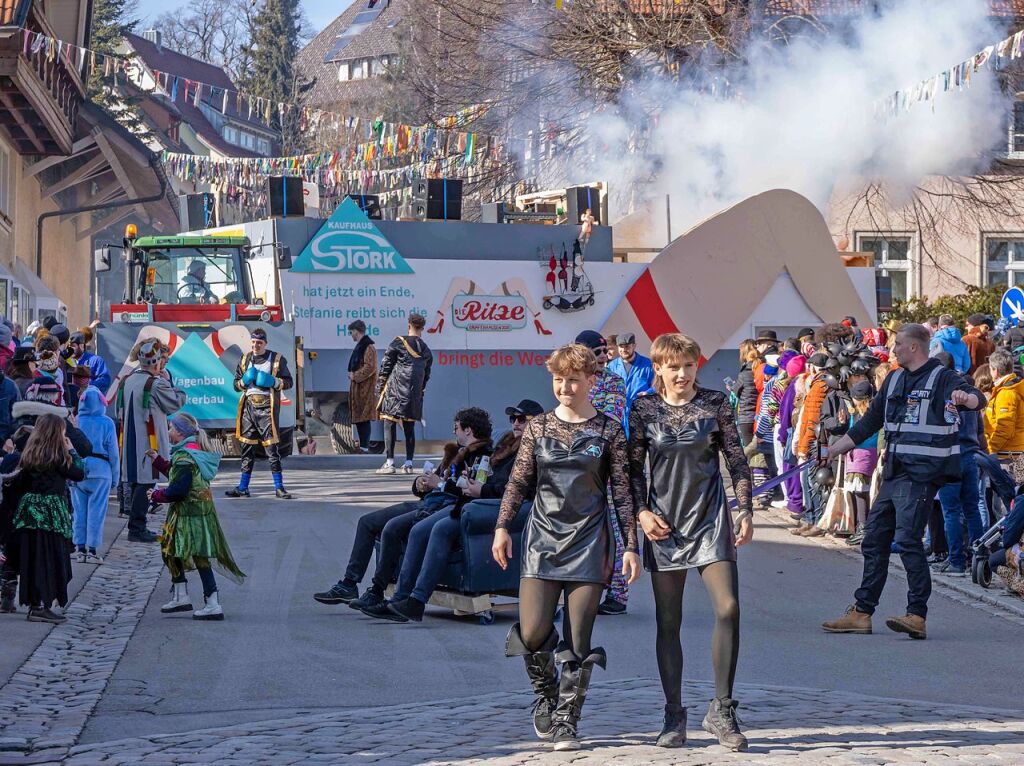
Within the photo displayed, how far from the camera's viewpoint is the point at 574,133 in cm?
3200

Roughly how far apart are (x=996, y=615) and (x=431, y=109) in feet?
91.0

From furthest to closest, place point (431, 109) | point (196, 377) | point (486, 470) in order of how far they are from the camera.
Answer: point (431, 109)
point (196, 377)
point (486, 470)

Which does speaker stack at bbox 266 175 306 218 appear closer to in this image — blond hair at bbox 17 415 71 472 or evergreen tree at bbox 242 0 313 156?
blond hair at bbox 17 415 71 472

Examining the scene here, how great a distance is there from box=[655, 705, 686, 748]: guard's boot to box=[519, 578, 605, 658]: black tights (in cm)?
42

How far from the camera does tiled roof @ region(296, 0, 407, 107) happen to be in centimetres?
8769

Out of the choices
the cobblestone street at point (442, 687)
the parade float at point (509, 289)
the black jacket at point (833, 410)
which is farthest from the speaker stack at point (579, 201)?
the cobblestone street at point (442, 687)

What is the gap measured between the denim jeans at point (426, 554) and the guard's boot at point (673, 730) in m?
3.48

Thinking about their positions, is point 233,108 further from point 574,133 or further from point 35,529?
point 35,529

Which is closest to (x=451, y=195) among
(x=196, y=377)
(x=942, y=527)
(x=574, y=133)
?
(x=196, y=377)

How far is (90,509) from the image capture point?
1237 centimetres

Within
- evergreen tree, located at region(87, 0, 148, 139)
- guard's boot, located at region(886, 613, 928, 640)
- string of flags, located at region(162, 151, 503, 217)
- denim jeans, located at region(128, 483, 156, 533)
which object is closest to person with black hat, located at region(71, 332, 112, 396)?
denim jeans, located at region(128, 483, 156, 533)

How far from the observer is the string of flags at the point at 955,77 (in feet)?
49.3

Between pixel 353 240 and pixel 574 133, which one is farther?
pixel 574 133

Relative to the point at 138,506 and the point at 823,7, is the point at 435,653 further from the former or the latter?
the point at 823,7
